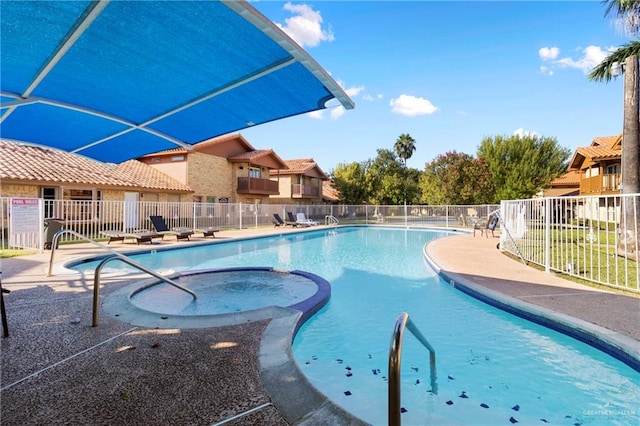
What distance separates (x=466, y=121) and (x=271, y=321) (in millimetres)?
25536

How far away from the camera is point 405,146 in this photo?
5762 cm

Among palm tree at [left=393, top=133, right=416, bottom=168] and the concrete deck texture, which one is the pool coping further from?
palm tree at [left=393, top=133, right=416, bottom=168]

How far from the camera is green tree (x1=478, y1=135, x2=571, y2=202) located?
28.2m

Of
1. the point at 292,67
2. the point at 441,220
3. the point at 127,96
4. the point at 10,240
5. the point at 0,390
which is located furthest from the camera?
the point at 441,220

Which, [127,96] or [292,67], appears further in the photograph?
[127,96]

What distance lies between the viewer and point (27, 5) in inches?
91.7

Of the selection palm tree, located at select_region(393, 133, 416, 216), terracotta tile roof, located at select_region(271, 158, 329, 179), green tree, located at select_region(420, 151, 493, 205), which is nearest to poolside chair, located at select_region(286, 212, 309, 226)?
terracotta tile roof, located at select_region(271, 158, 329, 179)

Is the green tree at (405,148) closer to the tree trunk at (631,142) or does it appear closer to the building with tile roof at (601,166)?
the building with tile roof at (601,166)

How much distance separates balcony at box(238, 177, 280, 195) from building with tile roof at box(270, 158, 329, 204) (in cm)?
386

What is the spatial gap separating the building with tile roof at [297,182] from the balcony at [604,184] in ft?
81.6

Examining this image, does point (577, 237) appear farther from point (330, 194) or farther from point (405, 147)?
point (405, 147)

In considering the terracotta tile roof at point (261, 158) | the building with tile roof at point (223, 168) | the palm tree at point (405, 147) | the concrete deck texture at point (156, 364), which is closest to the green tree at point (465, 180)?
the terracotta tile roof at point (261, 158)

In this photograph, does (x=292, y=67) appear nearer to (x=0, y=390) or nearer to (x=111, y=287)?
(x=0, y=390)

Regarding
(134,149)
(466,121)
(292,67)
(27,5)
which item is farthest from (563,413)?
(466,121)
